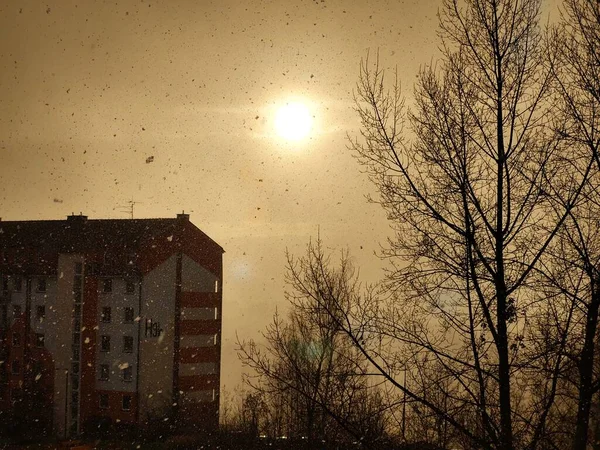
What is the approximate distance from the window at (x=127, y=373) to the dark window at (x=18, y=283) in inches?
71.1

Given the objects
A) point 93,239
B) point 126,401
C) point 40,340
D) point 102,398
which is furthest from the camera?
point 93,239

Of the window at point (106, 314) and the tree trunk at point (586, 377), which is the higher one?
the window at point (106, 314)

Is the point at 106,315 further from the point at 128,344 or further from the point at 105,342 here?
the point at 128,344

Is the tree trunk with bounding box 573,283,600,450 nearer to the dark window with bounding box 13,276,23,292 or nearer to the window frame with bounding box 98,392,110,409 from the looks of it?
the dark window with bounding box 13,276,23,292

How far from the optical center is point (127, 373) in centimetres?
854

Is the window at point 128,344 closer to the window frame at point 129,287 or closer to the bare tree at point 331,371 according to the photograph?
the window frame at point 129,287

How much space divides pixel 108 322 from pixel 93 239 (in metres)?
1.12

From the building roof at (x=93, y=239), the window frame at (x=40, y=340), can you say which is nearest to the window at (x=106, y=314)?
the building roof at (x=93, y=239)

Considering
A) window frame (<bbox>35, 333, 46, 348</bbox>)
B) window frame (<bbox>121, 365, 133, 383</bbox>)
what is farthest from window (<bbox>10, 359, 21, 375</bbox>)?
window frame (<bbox>121, 365, 133, 383</bbox>)

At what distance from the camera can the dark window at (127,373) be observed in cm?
852

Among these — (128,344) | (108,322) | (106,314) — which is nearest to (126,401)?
(128,344)

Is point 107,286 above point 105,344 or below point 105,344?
above

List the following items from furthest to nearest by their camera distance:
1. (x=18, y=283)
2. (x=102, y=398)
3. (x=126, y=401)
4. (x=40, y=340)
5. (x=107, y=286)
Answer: (x=107, y=286)
(x=126, y=401)
(x=102, y=398)
(x=40, y=340)
(x=18, y=283)

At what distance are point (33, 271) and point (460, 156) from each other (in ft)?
21.1
